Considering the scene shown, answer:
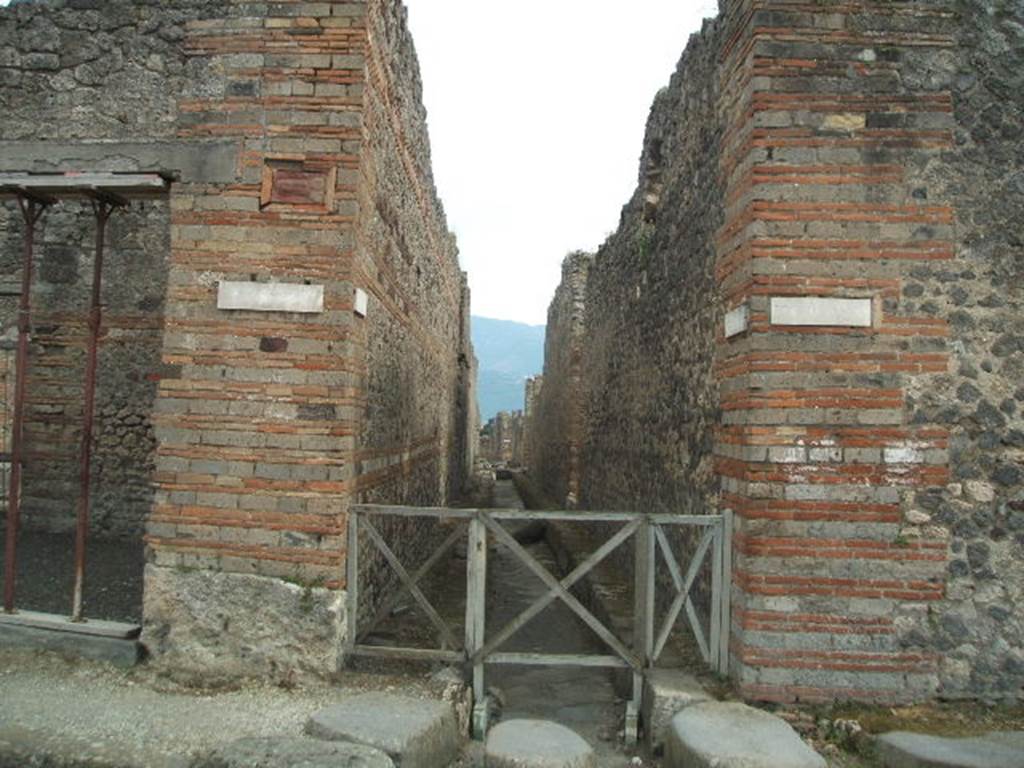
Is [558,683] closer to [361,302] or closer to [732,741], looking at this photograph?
[732,741]

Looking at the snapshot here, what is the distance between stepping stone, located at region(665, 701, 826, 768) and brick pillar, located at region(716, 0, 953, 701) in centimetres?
38

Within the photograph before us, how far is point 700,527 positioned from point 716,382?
1.18 metres

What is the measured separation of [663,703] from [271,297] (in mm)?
3403

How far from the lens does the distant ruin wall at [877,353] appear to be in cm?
459

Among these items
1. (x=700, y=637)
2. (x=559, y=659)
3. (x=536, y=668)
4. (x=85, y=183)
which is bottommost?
(x=536, y=668)

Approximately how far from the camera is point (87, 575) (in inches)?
282

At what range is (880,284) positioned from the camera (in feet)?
15.5

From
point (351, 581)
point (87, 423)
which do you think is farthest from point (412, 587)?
point (87, 423)

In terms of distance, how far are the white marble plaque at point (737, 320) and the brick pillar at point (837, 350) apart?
23mm

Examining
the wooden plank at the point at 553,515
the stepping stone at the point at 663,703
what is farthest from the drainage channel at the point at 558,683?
the wooden plank at the point at 553,515

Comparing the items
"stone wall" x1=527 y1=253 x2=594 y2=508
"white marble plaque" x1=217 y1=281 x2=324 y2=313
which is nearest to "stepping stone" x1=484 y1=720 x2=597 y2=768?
"white marble plaque" x1=217 y1=281 x2=324 y2=313

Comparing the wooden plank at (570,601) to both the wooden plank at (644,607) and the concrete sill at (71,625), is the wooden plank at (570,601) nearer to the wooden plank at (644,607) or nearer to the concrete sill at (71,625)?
the wooden plank at (644,607)

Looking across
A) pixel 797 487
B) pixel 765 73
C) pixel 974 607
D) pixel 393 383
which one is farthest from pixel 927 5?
pixel 393 383

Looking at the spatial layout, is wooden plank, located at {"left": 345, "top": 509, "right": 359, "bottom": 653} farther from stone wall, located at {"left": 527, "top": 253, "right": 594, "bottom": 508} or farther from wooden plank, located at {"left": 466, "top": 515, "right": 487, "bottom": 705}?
stone wall, located at {"left": 527, "top": 253, "right": 594, "bottom": 508}
